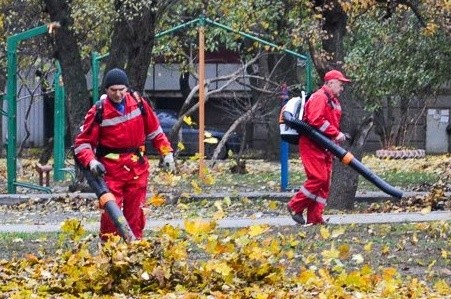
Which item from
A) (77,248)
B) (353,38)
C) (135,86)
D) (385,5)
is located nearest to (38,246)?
(77,248)

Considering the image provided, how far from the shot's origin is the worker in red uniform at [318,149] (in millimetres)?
13469

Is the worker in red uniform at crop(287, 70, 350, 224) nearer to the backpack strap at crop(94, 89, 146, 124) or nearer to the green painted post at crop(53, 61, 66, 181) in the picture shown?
the backpack strap at crop(94, 89, 146, 124)

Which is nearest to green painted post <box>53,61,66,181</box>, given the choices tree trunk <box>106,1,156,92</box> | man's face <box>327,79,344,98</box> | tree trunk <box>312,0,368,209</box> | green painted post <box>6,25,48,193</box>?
tree trunk <box>106,1,156,92</box>

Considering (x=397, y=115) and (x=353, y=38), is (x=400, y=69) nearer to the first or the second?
(x=353, y=38)

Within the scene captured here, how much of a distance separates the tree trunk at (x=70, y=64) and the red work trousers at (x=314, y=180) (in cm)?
798

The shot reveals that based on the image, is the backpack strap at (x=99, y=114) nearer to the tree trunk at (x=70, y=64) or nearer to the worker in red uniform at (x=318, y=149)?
the worker in red uniform at (x=318, y=149)

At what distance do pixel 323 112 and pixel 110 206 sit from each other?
12.0 ft

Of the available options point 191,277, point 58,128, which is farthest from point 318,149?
point 58,128

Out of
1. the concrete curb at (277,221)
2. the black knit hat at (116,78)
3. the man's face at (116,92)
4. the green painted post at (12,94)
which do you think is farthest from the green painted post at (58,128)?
the black knit hat at (116,78)

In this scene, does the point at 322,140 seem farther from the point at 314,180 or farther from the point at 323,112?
the point at 314,180

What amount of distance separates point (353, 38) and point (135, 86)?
45.2ft

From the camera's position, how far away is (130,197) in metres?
11.1

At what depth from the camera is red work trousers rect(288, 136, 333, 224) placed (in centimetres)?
1357

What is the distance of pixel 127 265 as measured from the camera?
27.8 ft
